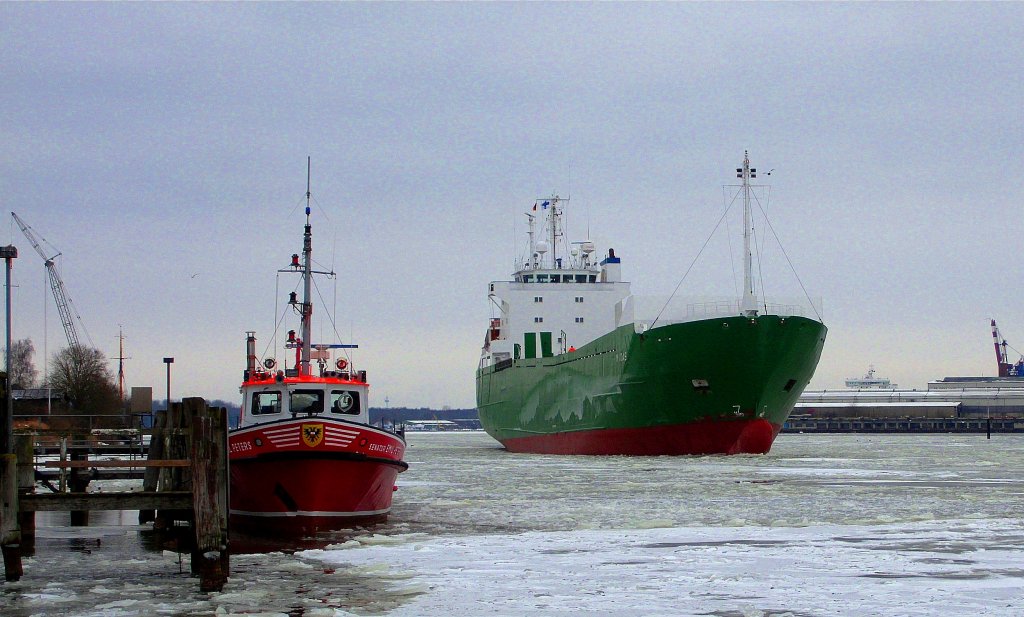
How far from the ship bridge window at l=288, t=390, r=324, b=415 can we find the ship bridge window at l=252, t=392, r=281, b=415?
248mm

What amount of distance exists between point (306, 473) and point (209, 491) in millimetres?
5047

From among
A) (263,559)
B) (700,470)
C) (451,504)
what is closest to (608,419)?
(700,470)

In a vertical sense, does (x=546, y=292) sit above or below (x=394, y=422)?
above

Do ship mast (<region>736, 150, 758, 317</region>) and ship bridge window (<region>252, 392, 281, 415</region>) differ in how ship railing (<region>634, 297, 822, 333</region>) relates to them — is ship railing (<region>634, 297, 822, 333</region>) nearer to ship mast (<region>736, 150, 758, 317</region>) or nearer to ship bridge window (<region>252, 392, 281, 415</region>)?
ship mast (<region>736, 150, 758, 317</region>)

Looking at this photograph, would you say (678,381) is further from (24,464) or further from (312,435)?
(24,464)

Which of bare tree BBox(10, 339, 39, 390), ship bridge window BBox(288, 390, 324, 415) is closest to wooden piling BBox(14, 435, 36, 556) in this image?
ship bridge window BBox(288, 390, 324, 415)

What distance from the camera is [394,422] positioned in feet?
72.9

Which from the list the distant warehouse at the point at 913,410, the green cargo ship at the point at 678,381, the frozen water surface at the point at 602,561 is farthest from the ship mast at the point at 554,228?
the distant warehouse at the point at 913,410

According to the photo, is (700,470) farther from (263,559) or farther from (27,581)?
(27,581)

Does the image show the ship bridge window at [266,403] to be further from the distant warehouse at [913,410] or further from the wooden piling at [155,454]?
the distant warehouse at [913,410]

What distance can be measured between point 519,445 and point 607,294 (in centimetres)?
944

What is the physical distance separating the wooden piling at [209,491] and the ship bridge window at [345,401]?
683 centimetres

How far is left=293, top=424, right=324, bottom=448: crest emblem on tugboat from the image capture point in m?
18.4

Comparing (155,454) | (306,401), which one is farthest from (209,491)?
(155,454)
